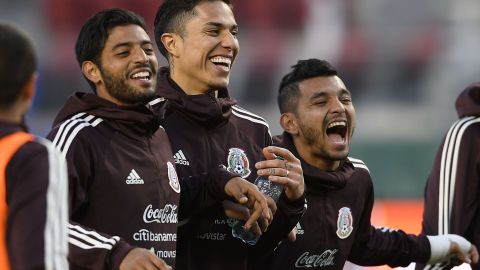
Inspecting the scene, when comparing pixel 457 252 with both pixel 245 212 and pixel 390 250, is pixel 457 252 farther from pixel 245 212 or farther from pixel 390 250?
pixel 245 212

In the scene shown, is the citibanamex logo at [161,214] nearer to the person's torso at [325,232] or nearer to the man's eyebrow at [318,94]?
the person's torso at [325,232]

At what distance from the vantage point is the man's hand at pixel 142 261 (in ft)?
12.1

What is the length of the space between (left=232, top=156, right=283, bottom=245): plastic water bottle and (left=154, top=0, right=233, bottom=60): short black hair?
2.64ft

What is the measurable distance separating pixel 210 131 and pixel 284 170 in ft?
1.48

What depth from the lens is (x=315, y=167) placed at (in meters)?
5.14

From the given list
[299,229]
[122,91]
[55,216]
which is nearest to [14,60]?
[55,216]

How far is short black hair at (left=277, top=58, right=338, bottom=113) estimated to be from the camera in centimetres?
534

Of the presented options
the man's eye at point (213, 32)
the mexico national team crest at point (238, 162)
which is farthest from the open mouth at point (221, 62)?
the mexico national team crest at point (238, 162)

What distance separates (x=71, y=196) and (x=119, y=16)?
2.68ft

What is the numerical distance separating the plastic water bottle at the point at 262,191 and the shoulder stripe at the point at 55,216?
147 cm

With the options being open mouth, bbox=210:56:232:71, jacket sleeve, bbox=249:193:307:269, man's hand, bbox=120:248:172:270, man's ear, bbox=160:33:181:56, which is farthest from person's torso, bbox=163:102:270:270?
man's hand, bbox=120:248:172:270

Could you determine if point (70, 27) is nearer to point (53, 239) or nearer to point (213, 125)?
point (213, 125)

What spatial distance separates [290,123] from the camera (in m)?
5.30

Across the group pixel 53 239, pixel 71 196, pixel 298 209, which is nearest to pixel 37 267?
pixel 53 239
